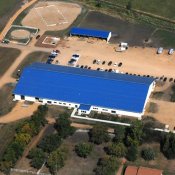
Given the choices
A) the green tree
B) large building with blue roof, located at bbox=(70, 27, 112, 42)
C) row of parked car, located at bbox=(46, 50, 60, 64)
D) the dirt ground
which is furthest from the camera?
the dirt ground

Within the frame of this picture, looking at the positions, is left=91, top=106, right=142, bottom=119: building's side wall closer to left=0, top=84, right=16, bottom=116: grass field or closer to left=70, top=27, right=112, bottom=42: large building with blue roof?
left=0, top=84, right=16, bottom=116: grass field

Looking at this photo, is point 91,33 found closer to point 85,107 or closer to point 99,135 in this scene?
point 85,107

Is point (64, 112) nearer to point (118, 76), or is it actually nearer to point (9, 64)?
point (118, 76)

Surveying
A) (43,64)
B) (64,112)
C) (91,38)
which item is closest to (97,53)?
(91,38)

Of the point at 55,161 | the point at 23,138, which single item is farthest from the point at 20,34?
the point at 55,161

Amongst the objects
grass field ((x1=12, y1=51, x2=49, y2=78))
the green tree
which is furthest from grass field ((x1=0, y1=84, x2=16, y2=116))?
the green tree

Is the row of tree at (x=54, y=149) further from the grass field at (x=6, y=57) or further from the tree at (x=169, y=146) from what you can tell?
the grass field at (x=6, y=57)

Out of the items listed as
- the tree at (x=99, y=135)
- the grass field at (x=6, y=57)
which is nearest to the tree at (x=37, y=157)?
the tree at (x=99, y=135)

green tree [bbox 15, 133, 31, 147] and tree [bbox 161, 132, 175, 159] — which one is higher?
tree [bbox 161, 132, 175, 159]
